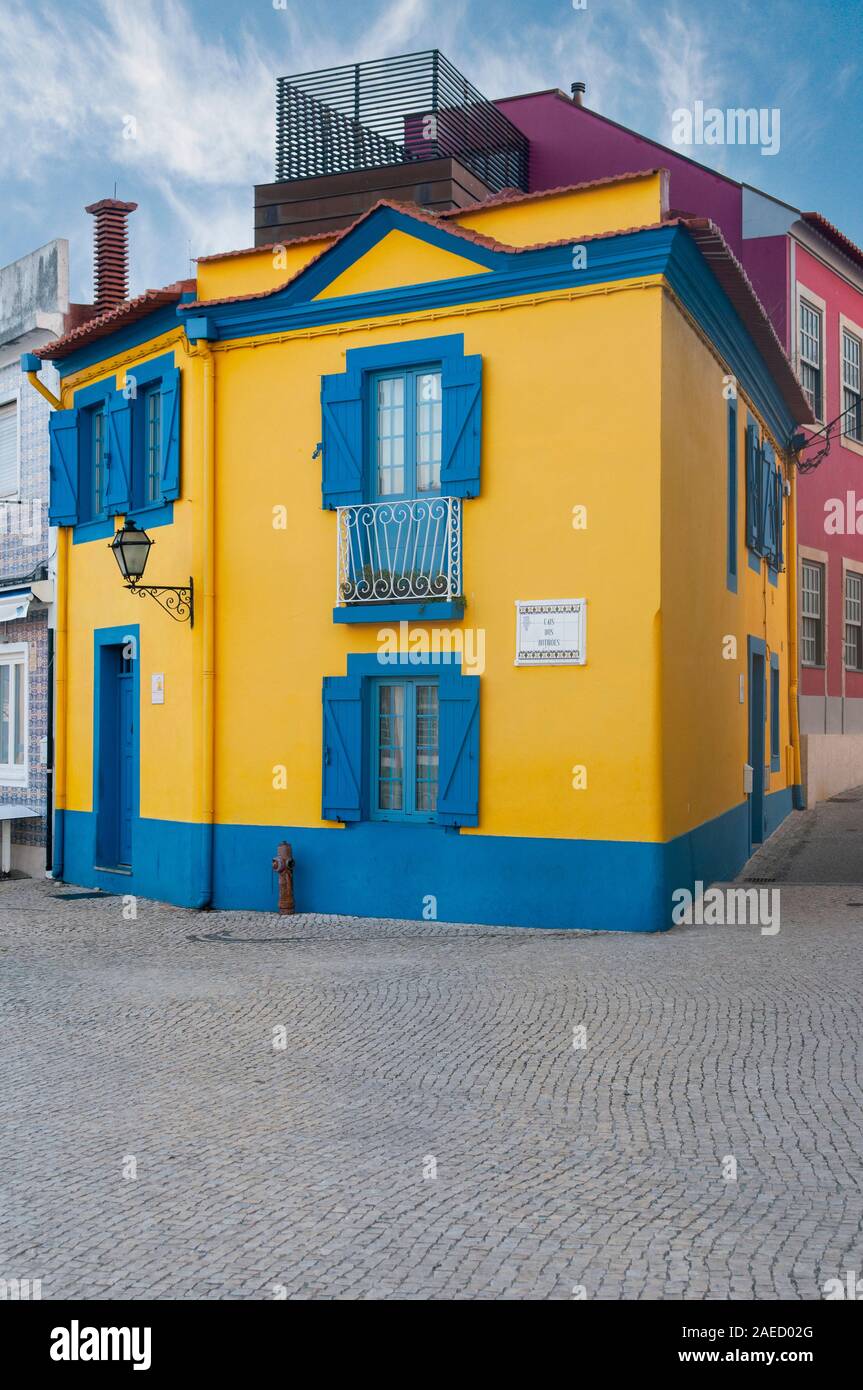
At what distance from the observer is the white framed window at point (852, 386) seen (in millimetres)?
20484

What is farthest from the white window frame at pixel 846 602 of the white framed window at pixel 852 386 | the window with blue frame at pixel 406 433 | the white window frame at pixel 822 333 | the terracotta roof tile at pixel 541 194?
the window with blue frame at pixel 406 433

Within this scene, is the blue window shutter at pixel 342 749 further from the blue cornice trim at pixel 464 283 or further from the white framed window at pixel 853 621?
the white framed window at pixel 853 621

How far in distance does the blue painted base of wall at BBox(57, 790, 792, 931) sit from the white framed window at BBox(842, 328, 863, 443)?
991 centimetres

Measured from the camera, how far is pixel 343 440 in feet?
38.0

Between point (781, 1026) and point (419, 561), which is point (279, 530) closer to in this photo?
point (419, 561)

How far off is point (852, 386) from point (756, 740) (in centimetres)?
766

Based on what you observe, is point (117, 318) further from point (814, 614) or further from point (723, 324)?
point (814, 614)

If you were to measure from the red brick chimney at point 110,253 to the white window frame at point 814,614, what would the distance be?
10303mm

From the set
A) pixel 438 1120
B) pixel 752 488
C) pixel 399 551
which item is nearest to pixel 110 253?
pixel 399 551

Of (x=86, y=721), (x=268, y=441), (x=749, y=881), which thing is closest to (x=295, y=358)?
(x=268, y=441)

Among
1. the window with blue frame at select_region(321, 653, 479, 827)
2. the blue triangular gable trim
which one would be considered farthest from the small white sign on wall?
the blue triangular gable trim

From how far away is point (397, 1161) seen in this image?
5.18 metres

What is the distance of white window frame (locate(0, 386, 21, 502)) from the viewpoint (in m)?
15.8

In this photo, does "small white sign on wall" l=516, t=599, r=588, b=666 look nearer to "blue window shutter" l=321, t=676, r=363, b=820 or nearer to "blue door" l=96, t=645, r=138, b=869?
"blue window shutter" l=321, t=676, r=363, b=820
